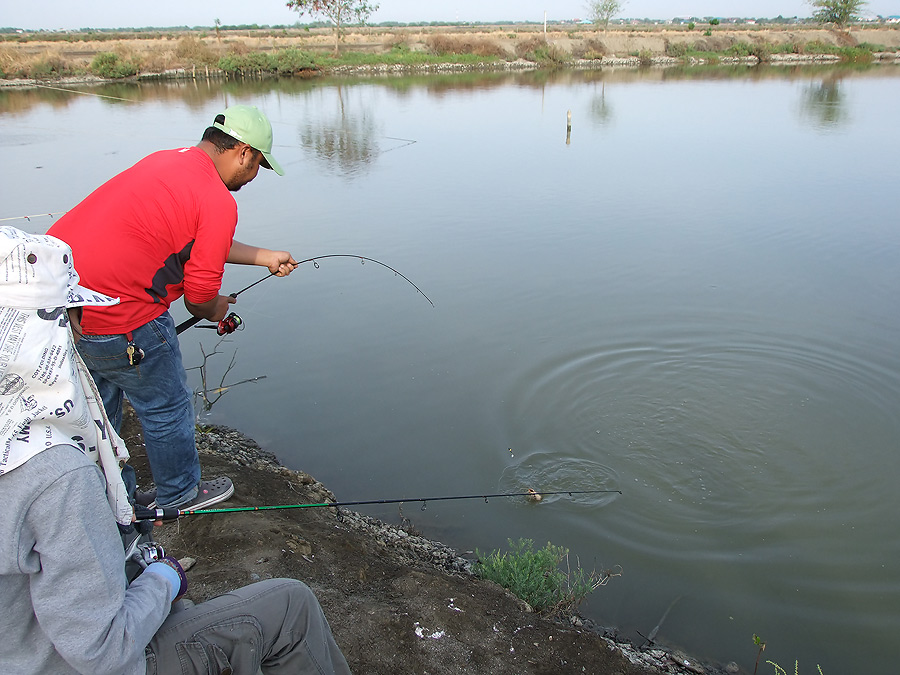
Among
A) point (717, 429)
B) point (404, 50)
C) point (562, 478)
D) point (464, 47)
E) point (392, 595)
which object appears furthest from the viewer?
point (464, 47)

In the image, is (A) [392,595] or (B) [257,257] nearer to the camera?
(A) [392,595]

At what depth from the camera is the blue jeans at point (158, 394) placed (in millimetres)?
2766

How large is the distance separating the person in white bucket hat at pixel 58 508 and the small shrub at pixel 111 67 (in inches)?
1540

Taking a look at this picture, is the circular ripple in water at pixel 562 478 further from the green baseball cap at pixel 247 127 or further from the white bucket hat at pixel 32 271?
the white bucket hat at pixel 32 271

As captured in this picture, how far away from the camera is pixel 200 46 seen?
128 feet

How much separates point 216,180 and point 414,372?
344 centimetres

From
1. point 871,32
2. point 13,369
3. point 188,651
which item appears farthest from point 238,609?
point 871,32

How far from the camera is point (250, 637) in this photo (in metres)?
1.79

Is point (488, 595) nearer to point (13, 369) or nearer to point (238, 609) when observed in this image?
point (238, 609)

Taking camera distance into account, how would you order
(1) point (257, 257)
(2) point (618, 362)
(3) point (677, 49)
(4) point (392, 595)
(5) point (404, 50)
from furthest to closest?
(3) point (677, 49)
(5) point (404, 50)
(2) point (618, 362)
(1) point (257, 257)
(4) point (392, 595)

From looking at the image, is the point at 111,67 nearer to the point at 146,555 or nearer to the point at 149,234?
the point at 149,234

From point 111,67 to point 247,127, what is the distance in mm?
38185

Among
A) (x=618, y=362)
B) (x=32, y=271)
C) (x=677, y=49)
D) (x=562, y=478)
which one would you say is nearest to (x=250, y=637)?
(x=32, y=271)

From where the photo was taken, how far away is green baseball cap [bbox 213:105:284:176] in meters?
2.91
